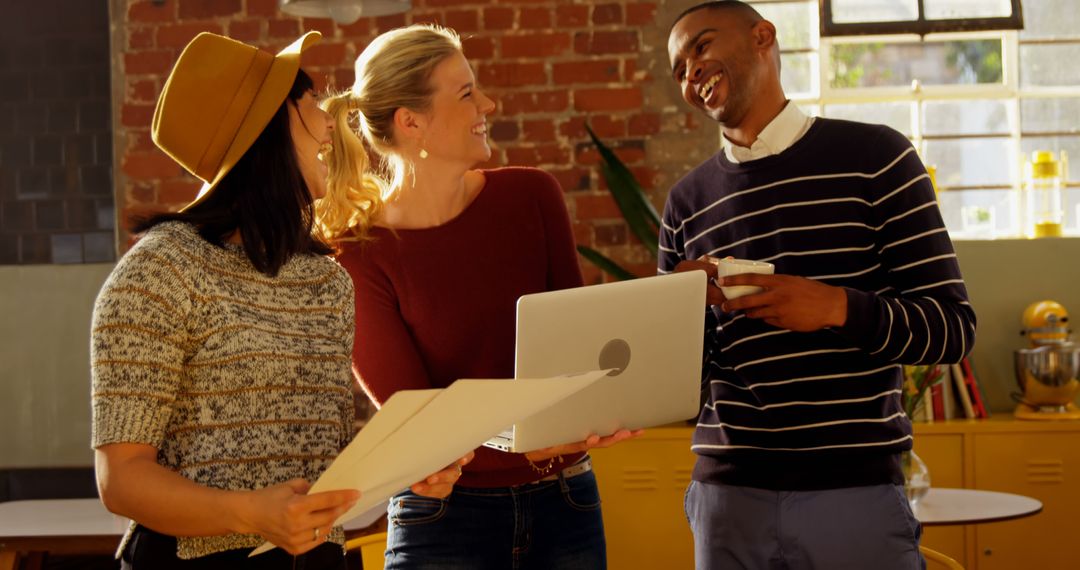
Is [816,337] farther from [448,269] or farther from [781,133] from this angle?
[448,269]

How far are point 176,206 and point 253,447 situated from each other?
9.44 feet

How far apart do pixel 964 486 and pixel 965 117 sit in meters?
1.39

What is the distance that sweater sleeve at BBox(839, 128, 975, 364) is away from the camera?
1680 mm

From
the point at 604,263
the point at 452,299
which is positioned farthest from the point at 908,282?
the point at 604,263

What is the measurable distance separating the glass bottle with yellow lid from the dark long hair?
3.17 m

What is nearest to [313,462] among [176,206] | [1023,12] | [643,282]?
[643,282]

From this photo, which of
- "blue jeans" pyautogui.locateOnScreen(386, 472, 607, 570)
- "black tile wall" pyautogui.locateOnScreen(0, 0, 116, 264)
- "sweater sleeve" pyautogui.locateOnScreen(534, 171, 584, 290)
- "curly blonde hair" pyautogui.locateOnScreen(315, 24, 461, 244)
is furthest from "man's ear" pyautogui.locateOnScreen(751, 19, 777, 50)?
"black tile wall" pyautogui.locateOnScreen(0, 0, 116, 264)

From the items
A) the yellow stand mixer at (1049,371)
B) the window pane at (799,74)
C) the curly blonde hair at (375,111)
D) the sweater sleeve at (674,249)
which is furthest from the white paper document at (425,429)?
the window pane at (799,74)

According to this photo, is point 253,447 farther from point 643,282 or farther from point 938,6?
point 938,6

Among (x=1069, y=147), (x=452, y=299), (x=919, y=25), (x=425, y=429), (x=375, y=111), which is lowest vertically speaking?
(x=425, y=429)

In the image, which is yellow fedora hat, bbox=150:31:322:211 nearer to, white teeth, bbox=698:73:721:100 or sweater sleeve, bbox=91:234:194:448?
sweater sleeve, bbox=91:234:194:448

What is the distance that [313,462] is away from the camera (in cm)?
143

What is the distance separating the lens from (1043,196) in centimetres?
395

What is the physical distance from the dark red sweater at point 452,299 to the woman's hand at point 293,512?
693 mm
